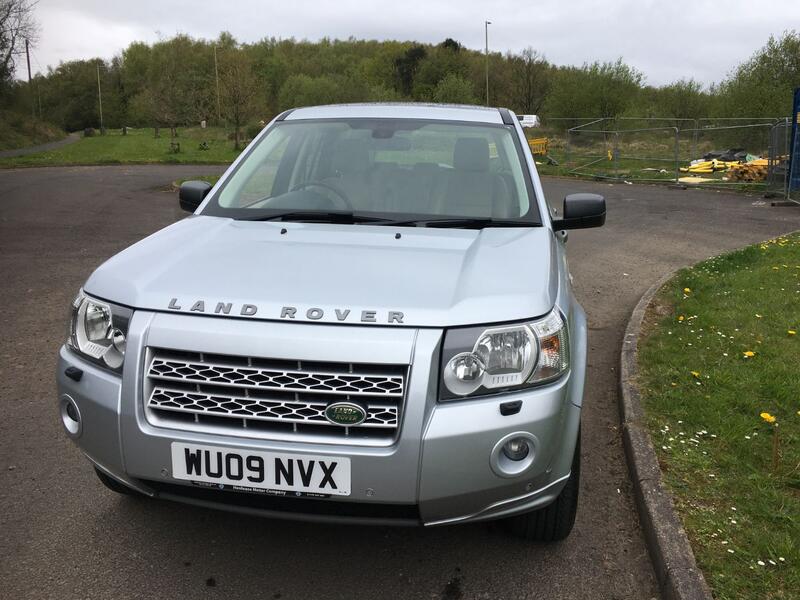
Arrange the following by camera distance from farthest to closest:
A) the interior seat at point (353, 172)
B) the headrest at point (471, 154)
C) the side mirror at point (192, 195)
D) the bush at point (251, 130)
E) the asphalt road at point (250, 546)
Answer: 1. the bush at point (251, 130)
2. the side mirror at point (192, 195)
3. the headrest at point (471, 154)
4. the interior seat at point (353, 172)
5. the asphalt road at point (250, 546)

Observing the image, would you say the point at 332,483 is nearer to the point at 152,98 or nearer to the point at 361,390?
the point at 361,390

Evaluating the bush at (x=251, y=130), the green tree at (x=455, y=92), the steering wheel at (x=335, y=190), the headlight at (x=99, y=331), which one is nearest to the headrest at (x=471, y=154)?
the steering wheel at (x=335, y=190)

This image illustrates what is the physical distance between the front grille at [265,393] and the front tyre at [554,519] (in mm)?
920

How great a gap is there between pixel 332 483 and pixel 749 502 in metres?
1.90

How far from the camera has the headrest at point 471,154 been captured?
3881 millimetres

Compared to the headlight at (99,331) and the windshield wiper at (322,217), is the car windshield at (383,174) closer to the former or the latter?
the windshield wiper at (322,217)

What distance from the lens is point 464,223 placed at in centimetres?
347

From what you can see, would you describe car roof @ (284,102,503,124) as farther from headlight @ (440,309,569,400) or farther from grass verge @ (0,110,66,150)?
grass verge @ (0,110,66,150)

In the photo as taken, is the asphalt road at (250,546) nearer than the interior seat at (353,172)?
Yes

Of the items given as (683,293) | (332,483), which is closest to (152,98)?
(683,293)

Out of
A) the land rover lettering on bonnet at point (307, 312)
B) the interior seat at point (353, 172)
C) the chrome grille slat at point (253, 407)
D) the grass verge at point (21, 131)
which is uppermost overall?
the grass verge at point (21, 131)

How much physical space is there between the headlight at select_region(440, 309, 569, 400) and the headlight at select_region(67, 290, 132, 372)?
113 cm

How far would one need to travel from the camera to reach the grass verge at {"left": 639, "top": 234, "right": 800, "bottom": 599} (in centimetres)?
278

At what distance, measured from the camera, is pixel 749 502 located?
314 centimetres
